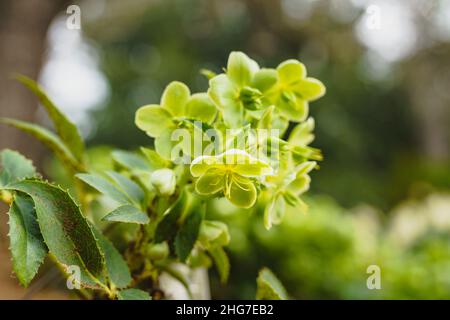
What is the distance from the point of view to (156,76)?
18.6 ft

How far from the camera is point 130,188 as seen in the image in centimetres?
35

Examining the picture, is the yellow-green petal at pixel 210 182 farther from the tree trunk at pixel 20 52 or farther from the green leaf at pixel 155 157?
the tree trunk at pixel 20 52

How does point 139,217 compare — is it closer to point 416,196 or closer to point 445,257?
point 445,257

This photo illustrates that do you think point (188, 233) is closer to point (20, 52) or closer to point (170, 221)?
point (170, 221)

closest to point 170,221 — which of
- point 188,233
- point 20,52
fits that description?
point 188,233

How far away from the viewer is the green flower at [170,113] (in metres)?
0.33

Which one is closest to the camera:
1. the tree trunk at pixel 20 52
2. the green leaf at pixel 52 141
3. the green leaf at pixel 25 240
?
the green leaf at pixel 25 240

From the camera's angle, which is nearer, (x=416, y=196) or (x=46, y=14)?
(x=46, y=14)

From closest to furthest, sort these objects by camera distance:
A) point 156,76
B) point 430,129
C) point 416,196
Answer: point 416,196, point 156,76, point 430,129

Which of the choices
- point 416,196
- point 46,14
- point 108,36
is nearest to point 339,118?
point 416,196

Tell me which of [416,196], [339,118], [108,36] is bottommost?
[416,196]

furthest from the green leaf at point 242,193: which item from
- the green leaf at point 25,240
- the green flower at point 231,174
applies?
the green leaf at point 25,240

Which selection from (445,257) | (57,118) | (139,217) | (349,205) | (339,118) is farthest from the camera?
(339,118)
